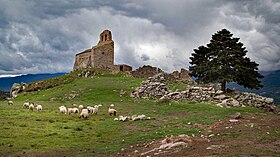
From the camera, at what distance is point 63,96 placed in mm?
59656

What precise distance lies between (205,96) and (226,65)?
1043cm

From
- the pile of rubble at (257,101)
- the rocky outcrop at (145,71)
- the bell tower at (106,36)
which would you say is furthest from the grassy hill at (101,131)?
the bell tower at (106,36)

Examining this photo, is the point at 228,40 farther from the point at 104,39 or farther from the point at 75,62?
the point at 75,62

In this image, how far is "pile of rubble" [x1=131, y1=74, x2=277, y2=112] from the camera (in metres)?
44.2

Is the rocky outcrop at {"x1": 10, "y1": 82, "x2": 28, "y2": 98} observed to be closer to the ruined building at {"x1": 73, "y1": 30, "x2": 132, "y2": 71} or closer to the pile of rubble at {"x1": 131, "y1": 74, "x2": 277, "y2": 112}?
the ruined building at {"x1": 73, "y1": 30, "x2": 132, "y2": 71}

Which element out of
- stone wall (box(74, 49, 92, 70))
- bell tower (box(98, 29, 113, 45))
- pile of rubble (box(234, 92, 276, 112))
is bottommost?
pile of rubble (box(234, 92, 276, 112))

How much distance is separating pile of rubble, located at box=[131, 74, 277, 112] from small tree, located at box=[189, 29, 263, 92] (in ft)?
17.6

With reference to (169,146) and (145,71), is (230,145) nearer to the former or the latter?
(169,146)

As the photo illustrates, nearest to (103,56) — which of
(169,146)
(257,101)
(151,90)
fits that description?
(151,90)

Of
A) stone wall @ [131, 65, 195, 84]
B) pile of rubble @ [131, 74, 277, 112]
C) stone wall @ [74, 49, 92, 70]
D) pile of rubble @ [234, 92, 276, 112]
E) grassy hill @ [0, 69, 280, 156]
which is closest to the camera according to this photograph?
grassy hill @ [0, 69, 280, 156]

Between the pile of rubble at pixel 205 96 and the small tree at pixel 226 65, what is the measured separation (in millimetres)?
5365

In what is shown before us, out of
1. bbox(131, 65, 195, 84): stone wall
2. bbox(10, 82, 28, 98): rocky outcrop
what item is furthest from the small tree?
bbox(10, 82, 28, 98): rocky outcrop

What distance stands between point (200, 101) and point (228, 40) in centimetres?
1544

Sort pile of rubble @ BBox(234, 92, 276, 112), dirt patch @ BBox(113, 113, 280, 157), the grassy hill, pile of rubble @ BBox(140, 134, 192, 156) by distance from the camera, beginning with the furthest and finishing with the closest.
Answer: pile of rubble @ BBox(234, 92, 276, 112) < the grassy hill < pile of rubble @ BBox(140, 134, 192, 156) < dirt patch @ BBox(113, 113, 280, 157)
